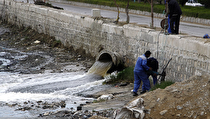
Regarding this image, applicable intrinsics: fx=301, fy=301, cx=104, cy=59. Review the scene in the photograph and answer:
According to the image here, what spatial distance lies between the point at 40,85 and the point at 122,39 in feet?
12.7

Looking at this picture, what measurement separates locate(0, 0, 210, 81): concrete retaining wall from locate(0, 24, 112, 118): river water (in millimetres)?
→ 1228

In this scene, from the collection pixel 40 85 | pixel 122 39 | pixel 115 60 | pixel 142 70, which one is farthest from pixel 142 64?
pixel 40 85

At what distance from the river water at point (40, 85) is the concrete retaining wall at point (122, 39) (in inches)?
48.3

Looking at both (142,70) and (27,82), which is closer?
(142,70)

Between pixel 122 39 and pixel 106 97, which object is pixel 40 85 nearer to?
pixel 106 97

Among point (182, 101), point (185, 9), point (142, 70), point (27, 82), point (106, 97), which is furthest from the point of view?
point (185, 9)

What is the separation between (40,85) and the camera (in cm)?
1141

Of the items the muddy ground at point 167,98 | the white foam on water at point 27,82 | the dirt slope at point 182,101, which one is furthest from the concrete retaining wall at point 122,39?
the white foam on water at point 27,82

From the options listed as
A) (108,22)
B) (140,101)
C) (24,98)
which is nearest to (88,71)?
(108,22)

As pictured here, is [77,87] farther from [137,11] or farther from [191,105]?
[137,11]

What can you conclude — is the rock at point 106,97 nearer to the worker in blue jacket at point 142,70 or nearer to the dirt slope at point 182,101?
the worker in blue jacket at point 142,70

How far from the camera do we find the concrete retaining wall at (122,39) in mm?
8922

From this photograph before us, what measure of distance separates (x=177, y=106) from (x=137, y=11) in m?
22.4

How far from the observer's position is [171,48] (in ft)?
32.0
